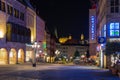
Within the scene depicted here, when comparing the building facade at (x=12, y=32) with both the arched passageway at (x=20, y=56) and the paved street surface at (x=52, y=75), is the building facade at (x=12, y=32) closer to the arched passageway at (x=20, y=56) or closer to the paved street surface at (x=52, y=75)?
the arched passageway at (x=20, y=56)

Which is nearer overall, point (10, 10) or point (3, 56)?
point (3, 56)

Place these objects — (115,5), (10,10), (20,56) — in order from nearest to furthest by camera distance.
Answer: (115,5) → (10,10) → (20,56)

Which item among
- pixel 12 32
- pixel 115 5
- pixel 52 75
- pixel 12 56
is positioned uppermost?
pixel 115 5

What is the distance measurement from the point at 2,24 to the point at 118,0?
22.7 meters

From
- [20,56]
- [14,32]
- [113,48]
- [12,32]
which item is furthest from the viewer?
[20,56]

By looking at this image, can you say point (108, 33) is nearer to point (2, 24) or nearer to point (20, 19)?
point (2, 24)

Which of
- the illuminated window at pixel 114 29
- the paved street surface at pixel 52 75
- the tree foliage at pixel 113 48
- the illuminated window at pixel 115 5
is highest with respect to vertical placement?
the illuminated window at pixel 115 5

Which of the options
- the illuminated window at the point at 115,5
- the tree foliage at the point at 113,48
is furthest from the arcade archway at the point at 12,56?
the tree foliage at the point at 113,48

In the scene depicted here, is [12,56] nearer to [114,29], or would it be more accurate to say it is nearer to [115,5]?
[114,29]

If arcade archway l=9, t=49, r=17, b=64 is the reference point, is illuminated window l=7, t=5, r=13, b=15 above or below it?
above

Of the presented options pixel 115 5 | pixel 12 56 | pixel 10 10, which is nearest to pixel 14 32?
pixel 10 10

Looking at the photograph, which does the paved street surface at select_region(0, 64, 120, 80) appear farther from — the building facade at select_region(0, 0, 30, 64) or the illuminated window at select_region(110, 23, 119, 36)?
the building facade at select_region(0, 0, 30, 64)

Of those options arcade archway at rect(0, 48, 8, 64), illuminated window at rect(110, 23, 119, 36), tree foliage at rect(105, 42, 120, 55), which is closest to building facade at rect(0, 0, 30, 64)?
arcade archway at rect(0, 48, 8, 64)

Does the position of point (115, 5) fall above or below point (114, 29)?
above
